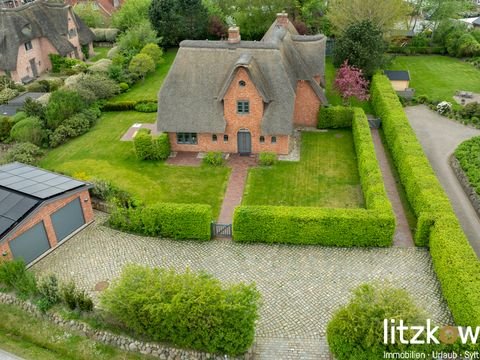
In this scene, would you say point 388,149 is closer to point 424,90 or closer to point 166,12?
point 424,90

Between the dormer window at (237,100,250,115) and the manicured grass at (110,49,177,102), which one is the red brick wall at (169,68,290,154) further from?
the manicured grass at (110,49,177,102)

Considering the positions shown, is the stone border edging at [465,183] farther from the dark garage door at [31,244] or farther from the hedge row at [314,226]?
the dark garage door at [31,244]

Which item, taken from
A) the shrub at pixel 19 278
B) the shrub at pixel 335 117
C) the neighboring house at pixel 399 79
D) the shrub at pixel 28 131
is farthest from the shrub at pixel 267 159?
the neighboring house at pixel 399 79

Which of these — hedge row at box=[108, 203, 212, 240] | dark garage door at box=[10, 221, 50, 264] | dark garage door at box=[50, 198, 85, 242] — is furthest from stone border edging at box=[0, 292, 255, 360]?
hedge row at box=[108, 203, 212, 240]

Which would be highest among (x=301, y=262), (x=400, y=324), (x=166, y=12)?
(x=166, y=12)

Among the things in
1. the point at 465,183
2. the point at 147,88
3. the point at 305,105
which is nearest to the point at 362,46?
the point at 305,105

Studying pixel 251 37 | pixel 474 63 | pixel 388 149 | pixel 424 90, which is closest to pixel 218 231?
pixel 388 149

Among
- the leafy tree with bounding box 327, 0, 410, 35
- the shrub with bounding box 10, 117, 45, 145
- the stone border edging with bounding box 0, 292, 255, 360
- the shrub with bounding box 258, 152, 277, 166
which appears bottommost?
the stone border edging with bounding box 0, 292, 255, 360
